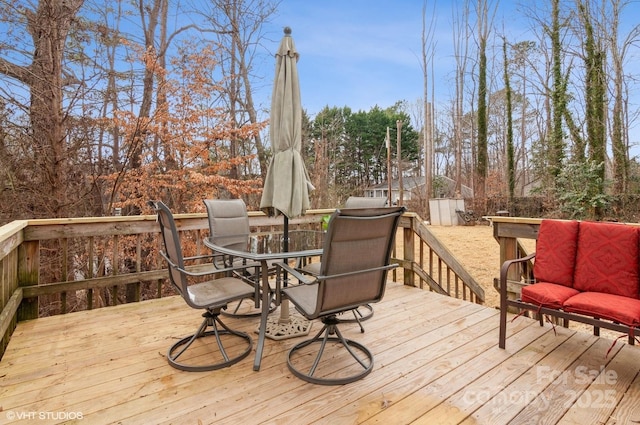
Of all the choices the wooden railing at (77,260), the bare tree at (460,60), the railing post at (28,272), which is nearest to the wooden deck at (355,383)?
the railing post at (28,272)

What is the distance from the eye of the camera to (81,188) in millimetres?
5367

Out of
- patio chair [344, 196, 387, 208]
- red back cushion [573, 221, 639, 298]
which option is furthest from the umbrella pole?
red back cushion [573, 221, 639, 298]

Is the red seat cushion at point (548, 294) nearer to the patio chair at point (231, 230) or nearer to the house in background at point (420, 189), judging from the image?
the patio chair at point (231, 230)

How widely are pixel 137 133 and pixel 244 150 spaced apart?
2.89m

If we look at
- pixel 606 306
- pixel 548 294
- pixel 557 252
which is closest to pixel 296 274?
pixel 548 294

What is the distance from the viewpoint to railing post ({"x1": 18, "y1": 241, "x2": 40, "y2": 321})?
10.0 feet

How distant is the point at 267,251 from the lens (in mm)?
2834

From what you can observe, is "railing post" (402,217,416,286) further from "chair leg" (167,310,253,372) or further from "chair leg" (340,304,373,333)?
"chair leg" (167,310,253,372)

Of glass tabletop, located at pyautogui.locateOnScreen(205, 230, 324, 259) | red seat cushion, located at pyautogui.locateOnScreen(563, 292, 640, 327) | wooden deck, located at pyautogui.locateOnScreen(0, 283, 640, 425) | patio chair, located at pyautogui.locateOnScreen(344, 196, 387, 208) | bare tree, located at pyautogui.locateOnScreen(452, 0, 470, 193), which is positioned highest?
bare tree, located at pyautogui.locateOnScreen(452, 0, 470, 193)

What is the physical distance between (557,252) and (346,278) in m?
1.82

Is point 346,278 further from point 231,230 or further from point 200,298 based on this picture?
point 231,230

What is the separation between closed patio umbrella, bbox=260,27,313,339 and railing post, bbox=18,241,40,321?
2.17 metres

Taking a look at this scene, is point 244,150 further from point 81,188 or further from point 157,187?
point 81,188

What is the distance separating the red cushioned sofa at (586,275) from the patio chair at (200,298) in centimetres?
194
